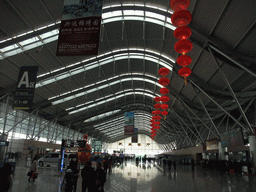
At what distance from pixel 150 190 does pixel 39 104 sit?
22.2 meters

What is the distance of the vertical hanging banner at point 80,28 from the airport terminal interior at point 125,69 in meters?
0.04

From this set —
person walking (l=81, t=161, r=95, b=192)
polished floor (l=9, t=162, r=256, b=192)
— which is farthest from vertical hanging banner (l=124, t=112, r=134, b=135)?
person walking (l=81, t=161, r=95, b=192)

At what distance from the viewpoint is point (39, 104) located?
2588 centimetres

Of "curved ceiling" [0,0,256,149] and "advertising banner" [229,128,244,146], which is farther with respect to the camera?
"advertising banner" [229,128,244,146]

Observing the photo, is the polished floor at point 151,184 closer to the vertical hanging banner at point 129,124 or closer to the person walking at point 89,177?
the person walking at point 89,177

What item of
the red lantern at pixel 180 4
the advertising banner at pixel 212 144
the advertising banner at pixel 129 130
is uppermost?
the red lantern at pixel 180 4

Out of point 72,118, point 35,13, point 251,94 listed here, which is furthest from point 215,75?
point 72,118

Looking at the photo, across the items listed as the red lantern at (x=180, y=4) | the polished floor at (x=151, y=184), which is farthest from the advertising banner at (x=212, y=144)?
the red lantern at (x=180, y=4)

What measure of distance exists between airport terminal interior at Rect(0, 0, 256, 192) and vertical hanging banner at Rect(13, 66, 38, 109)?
2.4 inches

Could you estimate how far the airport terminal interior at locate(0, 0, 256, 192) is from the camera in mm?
7617

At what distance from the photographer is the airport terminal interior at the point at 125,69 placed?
7617 mm

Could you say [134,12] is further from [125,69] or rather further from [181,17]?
[125,69]

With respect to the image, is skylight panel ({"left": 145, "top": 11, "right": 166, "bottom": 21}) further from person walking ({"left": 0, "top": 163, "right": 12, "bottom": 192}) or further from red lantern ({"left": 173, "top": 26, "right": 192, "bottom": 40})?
person walking ({"left": 0, "top": 163, "right": 12, "bottom": 192})

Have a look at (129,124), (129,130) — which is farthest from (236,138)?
(129,124)
